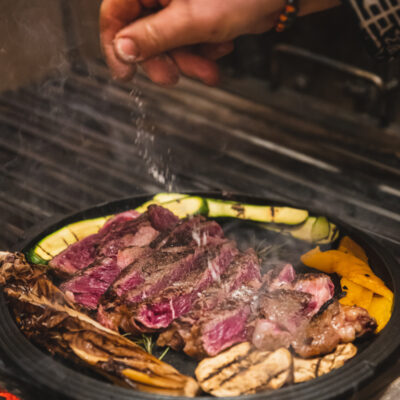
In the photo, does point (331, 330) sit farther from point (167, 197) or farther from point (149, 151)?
point (149, 151)

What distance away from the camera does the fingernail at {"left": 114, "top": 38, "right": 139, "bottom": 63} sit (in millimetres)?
2756

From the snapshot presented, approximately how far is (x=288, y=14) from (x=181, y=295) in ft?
4.70

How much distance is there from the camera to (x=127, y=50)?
9.16 ft

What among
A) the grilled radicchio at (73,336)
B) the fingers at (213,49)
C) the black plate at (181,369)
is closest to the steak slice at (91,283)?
the grilled radicchio at (73,336)

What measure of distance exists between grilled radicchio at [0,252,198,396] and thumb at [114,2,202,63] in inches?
42.9

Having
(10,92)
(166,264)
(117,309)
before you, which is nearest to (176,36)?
(166,264)

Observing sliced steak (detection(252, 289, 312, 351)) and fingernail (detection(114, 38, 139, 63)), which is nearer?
sliced steak (detection(252, 289, 312, 351))

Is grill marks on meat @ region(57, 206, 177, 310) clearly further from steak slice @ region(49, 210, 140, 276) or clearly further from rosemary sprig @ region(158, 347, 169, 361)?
rosemary sprig @ region(158, 347, 169, 361)

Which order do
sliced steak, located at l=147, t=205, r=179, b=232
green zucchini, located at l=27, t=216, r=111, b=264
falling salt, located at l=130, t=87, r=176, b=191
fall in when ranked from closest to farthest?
1. green zucchini, located at l=27, t=216, r=111, b=264
2. sliced steak, located at l=147, t=205, r=179, b=232
3. falling salt, located at l=130, t=87, r=176, b=191

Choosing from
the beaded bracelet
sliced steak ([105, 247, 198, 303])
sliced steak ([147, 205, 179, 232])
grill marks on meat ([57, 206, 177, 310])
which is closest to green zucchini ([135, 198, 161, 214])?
grill marks on meat ([57, 206, 177, 310])

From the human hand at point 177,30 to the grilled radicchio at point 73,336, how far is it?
1.10 m

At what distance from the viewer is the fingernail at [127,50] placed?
9.04 feet

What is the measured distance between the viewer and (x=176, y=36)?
8.79 ft

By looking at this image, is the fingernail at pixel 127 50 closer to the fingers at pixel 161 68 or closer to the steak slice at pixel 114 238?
the fingers at pixel 161 68
